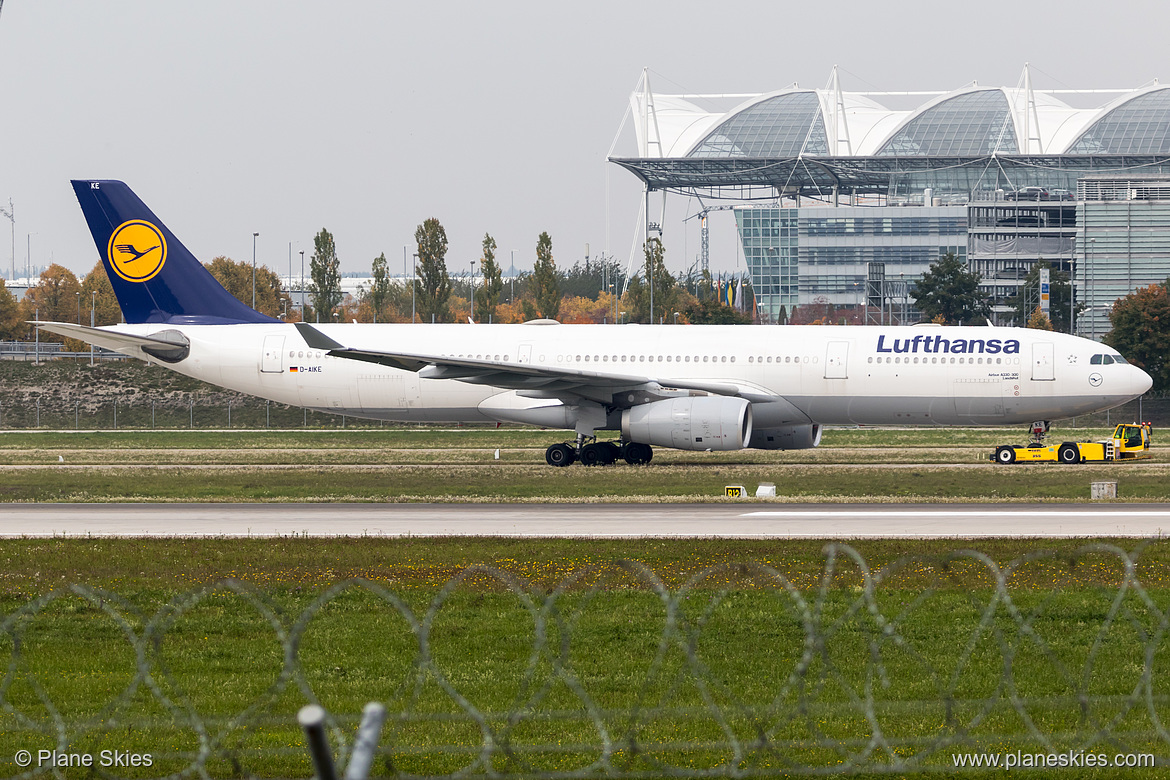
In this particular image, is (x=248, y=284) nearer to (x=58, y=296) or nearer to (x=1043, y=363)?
(x=58, y=296)

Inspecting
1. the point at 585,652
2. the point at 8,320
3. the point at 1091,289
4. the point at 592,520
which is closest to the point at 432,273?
the point at 8,320

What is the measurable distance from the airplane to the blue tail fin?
4 cm

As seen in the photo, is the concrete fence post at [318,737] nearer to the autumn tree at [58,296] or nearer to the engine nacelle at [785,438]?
the engine nacelle at [785,438]

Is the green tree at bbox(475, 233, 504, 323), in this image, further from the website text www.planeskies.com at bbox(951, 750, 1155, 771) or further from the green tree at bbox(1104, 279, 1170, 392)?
the website text www.planeskies.com at bbox(951, 750, 1155, 771)

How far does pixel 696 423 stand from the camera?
31781 millimetres

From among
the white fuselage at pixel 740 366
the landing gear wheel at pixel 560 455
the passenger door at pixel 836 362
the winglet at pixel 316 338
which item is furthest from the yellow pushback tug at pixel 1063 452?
the winglet at pixel 316 338

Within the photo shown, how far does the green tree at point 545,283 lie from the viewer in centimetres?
10138

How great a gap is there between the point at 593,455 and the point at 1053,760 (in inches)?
1032

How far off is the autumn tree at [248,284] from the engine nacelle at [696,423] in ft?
350

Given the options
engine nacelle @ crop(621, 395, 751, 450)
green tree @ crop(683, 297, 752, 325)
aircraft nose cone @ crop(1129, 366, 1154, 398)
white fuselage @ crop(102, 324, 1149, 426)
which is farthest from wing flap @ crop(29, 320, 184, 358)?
green tree @ crop(683, 297, 752, 325)

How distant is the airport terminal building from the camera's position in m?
142

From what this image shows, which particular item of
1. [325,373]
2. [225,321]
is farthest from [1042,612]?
[225,321]

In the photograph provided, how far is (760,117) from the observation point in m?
157

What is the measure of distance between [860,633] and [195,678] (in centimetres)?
643
